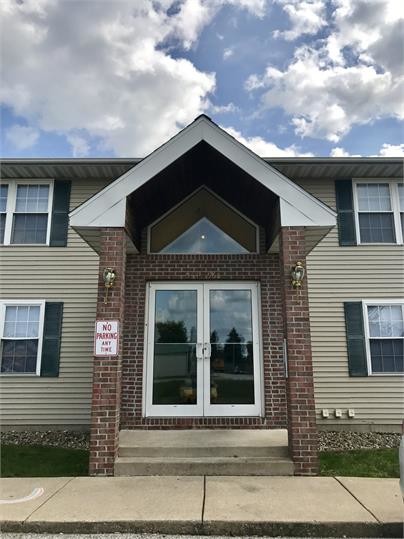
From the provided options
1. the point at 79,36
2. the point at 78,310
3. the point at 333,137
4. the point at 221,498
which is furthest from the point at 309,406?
the point at 333,137

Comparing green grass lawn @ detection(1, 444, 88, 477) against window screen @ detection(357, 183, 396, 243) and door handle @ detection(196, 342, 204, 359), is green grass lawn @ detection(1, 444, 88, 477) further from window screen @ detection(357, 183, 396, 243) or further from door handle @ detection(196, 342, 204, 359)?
window screen @ detection(357, 183, 396, 243)

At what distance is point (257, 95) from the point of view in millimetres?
11047

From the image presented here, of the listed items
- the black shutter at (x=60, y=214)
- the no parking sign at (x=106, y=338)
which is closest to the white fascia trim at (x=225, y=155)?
the no parking sign at (x=106, y=338)

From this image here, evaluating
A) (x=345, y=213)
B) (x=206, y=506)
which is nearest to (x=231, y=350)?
(x=206, y=506)

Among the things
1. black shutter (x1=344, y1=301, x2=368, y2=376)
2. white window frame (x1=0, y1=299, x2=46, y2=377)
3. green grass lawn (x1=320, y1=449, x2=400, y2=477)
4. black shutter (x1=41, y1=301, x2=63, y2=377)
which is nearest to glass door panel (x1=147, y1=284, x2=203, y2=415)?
green grass lawn (x1=320, y1=449, x2=400, y2=477)

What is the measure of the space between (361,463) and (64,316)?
5.91 meters

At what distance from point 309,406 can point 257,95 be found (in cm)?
918

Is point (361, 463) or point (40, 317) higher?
point (40, 317)

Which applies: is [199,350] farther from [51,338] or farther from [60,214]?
[60,214]

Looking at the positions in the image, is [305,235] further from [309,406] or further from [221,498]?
[221,498]

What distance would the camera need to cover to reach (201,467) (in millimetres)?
4703

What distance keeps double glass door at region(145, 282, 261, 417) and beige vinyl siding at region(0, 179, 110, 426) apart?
7.45 ft

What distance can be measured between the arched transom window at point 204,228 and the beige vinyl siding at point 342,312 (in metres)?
2.31

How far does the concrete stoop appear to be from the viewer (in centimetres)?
468
